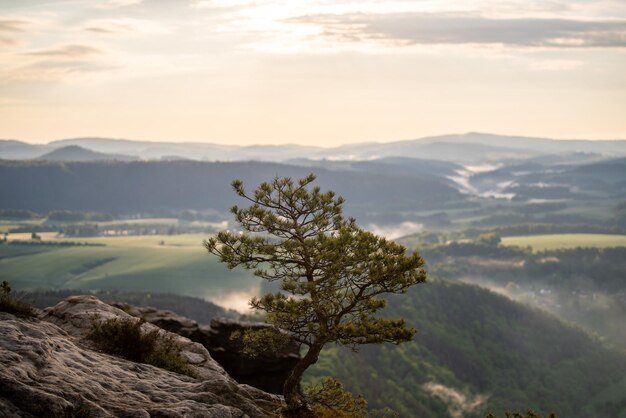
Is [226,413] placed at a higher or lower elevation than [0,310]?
lower

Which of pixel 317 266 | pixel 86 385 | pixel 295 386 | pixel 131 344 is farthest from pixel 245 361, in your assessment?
pixel 86 385

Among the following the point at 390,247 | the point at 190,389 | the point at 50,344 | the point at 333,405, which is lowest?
the point at 333,405

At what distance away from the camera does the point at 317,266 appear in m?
34.1

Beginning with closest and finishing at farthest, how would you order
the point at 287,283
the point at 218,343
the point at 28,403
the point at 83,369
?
the point at 28,403 → the point at 83,369 → the point at 287,283 → the point at 218,343

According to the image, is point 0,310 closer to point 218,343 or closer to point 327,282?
point 327,282

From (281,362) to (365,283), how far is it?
25102mm

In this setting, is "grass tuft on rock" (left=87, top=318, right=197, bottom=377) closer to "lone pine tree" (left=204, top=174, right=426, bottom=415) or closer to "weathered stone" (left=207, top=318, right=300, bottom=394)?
"lone pine tree" (left=204, top=174, right=426, bottom=415)

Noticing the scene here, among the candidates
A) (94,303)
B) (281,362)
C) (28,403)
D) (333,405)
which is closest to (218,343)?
(281,362)

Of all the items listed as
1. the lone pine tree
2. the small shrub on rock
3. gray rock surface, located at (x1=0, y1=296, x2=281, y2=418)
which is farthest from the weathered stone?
the small shrub on rock

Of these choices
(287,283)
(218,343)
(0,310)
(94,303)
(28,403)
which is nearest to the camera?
(28,403)

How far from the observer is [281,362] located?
5647 cm

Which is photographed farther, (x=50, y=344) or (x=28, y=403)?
(x=50, y=344)

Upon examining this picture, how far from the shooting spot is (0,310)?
3052 cm

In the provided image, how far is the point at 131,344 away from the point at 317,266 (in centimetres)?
930
